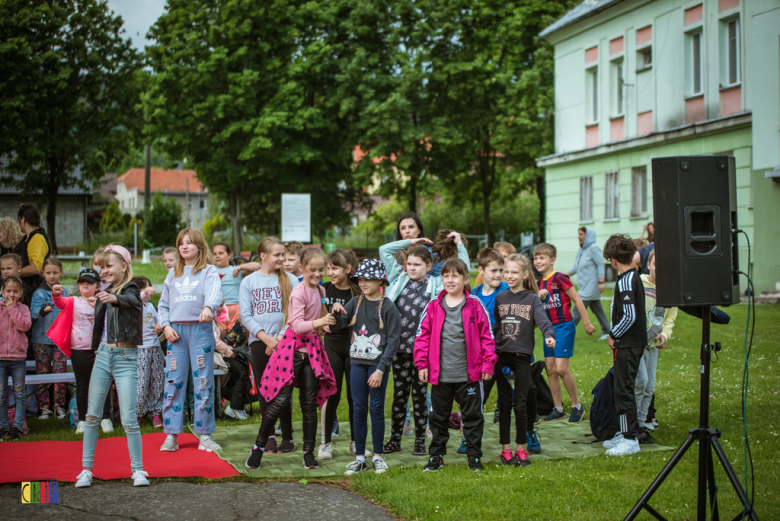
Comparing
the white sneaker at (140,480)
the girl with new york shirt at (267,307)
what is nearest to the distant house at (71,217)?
the girl with new york shirt at (267,307)

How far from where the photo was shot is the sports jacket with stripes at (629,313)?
642cm

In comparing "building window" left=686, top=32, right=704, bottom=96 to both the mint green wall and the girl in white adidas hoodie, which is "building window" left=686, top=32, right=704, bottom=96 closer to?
the mint green wall

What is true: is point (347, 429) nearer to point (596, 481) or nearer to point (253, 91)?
point (596, 481)

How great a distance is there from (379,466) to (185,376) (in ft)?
7.08

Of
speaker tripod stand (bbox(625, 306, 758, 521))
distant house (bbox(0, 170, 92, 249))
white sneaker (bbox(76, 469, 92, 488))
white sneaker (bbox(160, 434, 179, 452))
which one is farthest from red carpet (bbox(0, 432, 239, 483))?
distant house (bbox(0, 170, 92, 249))

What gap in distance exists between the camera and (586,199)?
2656cm

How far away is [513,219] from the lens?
1650 inches

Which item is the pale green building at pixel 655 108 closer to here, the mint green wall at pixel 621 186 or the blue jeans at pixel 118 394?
the mint green wall at pixel 621 186

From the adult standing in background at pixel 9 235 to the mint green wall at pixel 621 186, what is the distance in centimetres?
1589

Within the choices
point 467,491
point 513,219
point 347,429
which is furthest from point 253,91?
point 467,491

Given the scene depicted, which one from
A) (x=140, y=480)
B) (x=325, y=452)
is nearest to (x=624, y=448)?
(x=325, y=452)

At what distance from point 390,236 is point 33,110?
1821 cm

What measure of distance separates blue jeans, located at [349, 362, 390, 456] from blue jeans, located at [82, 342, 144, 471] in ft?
5.81

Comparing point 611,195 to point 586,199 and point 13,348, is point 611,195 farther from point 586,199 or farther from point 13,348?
point 13,348
